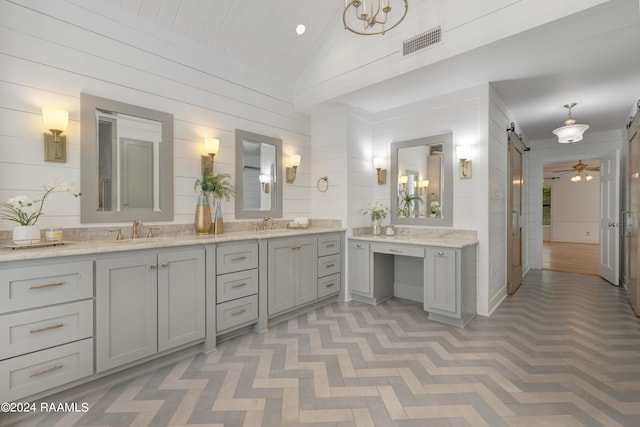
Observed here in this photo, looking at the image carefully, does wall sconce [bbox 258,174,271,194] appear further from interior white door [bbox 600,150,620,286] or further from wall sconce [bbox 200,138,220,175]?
interior white door [bbox 600,150,620,286]

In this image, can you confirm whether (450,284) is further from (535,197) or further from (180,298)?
(535,197)

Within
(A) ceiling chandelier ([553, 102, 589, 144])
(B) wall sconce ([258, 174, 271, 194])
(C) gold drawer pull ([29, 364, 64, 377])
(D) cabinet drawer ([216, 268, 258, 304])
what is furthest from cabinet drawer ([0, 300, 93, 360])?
(A) ceiling chandelier ([553, 102, 589, 144])

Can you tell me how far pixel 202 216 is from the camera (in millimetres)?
2975

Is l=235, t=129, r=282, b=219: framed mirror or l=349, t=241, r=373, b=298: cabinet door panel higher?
l=235, t=129, r=282, b=219: framed mirror

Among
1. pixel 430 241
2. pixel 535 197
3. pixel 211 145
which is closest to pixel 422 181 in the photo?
pixel 430 241

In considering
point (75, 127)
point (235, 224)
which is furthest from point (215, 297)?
point (75, 127)

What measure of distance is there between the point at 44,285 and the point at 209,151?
70.6 inches

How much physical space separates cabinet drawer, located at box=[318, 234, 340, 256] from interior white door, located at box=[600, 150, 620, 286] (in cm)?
461

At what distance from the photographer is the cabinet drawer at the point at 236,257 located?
8.62ft

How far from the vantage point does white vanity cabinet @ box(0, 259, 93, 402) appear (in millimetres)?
1661

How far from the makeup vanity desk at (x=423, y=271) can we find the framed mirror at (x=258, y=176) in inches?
48.2

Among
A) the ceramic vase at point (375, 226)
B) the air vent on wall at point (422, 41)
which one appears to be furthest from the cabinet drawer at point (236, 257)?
the air vent on wall at point (422, 41)

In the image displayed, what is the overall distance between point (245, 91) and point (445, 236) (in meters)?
3.06

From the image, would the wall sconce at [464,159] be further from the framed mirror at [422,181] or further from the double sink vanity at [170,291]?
the double sink vanity at [170,291]
